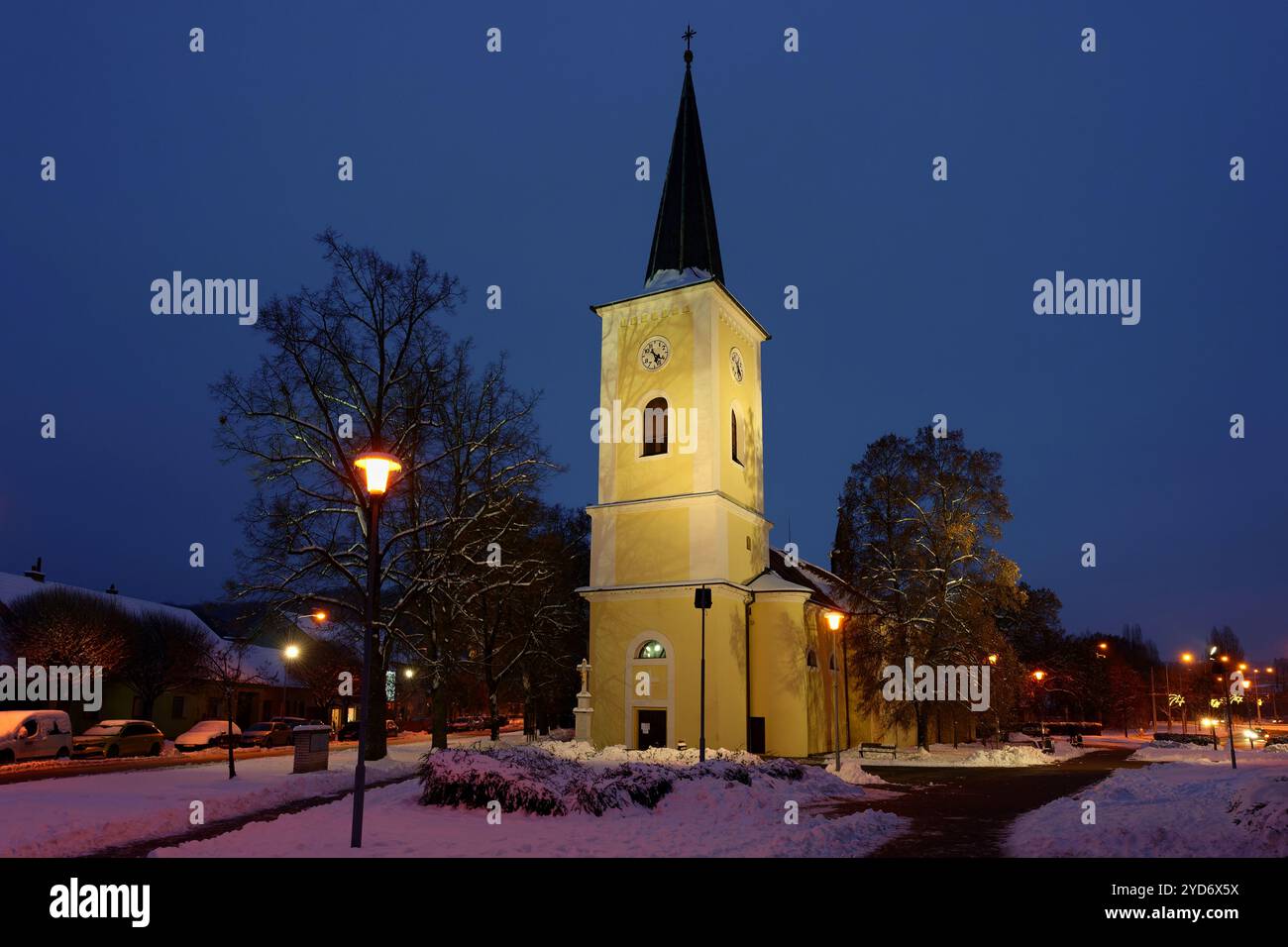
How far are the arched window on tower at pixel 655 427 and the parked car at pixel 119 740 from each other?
920 inches

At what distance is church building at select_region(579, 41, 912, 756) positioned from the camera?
3434 centimetres

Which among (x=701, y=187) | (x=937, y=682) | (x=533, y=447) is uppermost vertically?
(x=701, y=187)

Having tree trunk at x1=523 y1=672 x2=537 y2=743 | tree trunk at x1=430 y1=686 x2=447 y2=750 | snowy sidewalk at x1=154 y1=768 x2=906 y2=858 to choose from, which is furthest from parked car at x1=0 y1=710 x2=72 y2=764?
snowy sidewalk at x1=154 y1=768 x2=906 y2=858

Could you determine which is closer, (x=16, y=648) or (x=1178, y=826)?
(x=1178, y=826)

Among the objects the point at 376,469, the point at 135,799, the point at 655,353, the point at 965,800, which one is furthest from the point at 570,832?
the point at 655,353

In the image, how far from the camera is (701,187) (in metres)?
41.3

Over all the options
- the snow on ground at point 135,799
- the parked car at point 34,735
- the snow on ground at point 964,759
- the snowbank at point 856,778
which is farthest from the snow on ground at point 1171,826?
the parked car at point 34,735

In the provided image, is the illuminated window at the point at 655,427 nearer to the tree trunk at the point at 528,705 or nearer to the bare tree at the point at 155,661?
the tree trunk at the point at 528,705

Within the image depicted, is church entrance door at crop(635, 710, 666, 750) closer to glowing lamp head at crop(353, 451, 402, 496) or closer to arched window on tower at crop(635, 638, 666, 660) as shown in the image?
arched window on tower at crop(635, 638, 666, 660)

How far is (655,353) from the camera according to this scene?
3800 centimetres
